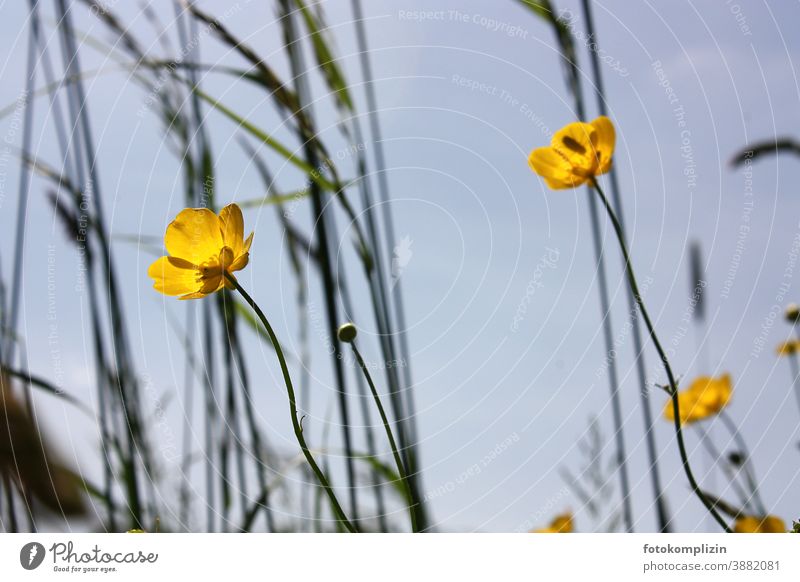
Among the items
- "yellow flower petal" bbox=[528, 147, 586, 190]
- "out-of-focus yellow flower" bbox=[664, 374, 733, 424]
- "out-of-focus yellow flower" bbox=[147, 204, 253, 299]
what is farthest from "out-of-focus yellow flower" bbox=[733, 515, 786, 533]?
"out-of-focus yellow flower" bbox=[147, 204, 253, 299]

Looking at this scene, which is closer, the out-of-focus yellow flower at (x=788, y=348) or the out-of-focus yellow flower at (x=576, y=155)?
the out-of-focus yellow flower at (x=576, y=155)

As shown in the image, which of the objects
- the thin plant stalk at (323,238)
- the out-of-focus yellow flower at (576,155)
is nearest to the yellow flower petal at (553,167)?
the out-of-focus yellow flower at (576,155)

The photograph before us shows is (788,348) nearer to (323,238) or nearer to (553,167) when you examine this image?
(553,167)

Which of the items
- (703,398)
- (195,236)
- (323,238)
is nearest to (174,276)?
(195,236)

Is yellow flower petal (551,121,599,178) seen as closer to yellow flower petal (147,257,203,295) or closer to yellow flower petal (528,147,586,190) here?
yellow flower petal (528,147,586,190)

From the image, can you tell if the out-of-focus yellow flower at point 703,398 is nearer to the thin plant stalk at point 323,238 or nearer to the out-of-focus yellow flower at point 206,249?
the thin plant stalk at point 323,238
